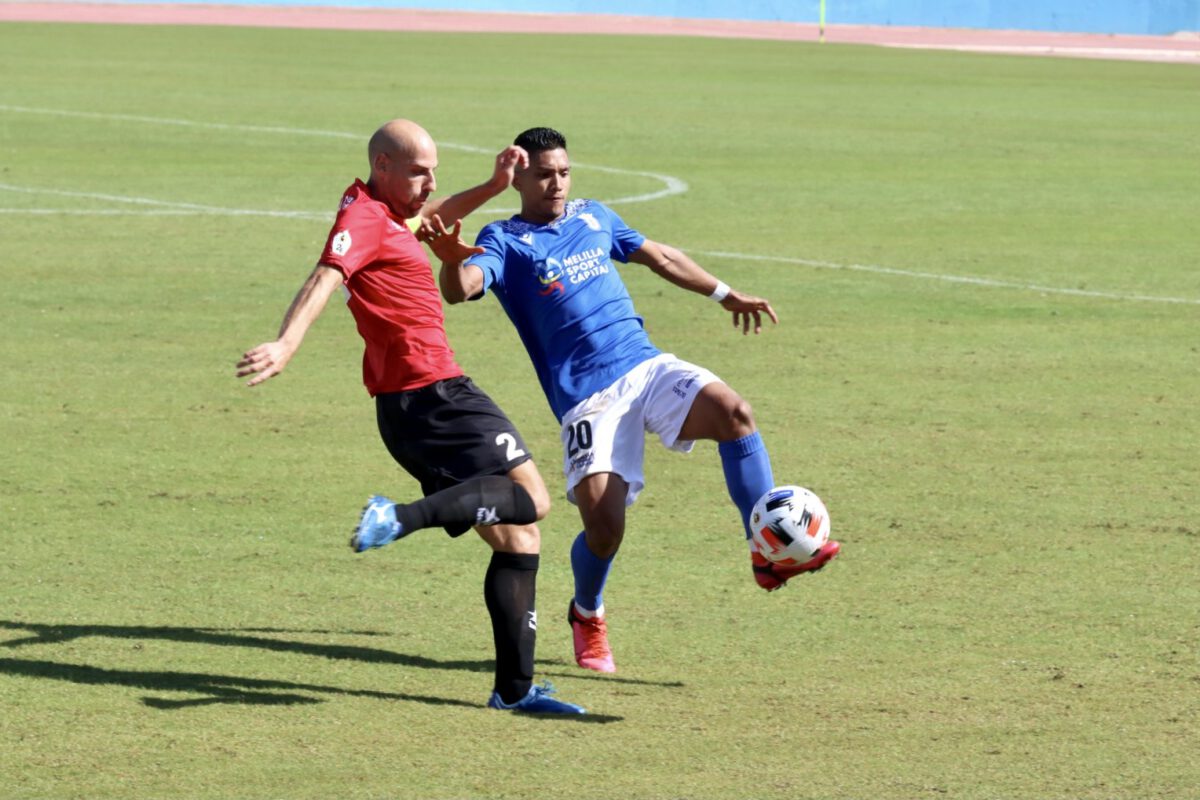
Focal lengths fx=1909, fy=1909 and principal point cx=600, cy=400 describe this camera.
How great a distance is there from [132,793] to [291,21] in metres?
50.8

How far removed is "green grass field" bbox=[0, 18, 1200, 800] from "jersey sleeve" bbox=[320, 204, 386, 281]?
1.52m

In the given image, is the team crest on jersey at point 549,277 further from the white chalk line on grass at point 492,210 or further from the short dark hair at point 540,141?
the white chalk line on grass at point 492,210

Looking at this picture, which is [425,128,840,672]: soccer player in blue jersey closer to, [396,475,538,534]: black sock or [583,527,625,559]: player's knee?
[583,527,625,559]: player's knee

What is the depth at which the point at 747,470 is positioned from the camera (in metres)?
7.54

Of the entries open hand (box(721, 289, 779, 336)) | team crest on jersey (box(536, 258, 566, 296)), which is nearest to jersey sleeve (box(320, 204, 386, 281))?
team crest on jersey (box(536, 258, 566, 296))

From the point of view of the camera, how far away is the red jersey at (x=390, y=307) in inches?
268

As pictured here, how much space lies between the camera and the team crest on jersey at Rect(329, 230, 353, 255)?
21.6 ft

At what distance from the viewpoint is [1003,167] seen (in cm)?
2336

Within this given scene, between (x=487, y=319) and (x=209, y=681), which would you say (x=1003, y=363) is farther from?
(x=209, y=681)

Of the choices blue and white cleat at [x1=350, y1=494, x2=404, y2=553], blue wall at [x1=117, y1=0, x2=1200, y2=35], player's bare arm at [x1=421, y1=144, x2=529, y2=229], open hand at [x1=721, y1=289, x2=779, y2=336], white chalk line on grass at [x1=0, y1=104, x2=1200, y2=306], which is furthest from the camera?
blue wall at [x1=117, y1=0, x2=1200, y2=35]

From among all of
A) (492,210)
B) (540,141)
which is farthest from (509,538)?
(492,210)

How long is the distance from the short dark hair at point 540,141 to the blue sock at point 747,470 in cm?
141

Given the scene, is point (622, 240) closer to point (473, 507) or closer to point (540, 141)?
point (540, 141)

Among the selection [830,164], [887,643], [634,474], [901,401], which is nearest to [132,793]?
[634,474]
